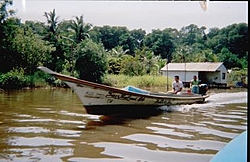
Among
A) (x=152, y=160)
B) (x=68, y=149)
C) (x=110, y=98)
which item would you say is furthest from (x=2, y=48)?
(x=152, y=160)

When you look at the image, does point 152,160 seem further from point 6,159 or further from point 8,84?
point 8,84

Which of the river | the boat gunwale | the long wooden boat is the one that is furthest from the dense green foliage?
the river

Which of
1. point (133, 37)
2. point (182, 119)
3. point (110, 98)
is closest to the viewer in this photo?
point (110, 98)

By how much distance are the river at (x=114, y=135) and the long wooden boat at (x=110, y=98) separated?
14 centimetres

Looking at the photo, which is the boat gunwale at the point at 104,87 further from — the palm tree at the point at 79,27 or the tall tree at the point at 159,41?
the palm tree at the point at 79,27

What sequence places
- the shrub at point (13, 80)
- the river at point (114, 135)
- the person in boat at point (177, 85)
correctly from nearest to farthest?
1. the river at point (114, 135)
2. the person in boat at point (177, 85)
3. the shrub at point (13, 80)

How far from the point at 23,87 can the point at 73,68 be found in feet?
5.04

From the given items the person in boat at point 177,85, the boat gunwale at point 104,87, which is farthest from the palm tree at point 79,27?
the boat gunwale at point 104,87

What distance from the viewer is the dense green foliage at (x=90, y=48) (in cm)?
547

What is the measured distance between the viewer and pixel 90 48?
695 centimetres

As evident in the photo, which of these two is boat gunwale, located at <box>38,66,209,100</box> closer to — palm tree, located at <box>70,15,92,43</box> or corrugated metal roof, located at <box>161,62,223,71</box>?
corrugated metal roof, located at <box>161,62,223,71</box>

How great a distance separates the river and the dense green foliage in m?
1.41

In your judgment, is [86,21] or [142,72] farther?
[86,21]

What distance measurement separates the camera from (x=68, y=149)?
7.86 ft
